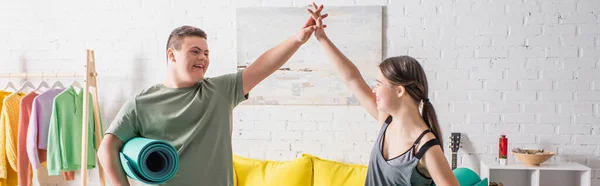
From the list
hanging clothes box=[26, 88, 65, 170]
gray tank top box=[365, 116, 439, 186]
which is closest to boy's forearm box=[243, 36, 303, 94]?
gray tank top box=[365, 116, 439, 186]

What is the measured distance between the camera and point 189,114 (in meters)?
2.22

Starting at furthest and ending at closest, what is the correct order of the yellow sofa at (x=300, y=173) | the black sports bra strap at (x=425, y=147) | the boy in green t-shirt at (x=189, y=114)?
the yellow sofa at (x=300, y=173), the boy in green t-shirt at (x=189, y=114), the black sports bra strap at (x=425, y=147)

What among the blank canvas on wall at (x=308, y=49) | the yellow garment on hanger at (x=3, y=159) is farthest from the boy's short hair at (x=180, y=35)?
the yellow garment on hanger at (x=3, y=159)

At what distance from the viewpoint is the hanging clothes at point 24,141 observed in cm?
387

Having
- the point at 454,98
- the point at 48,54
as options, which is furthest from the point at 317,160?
the point at 48,54

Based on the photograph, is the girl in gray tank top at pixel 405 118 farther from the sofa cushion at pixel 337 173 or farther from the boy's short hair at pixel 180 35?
the sofa cushion at pixel 337 173

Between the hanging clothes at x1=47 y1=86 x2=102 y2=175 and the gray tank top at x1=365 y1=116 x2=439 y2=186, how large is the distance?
8.03 feet

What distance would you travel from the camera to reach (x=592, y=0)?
11.6 ft

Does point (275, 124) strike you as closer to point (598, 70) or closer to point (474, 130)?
point (474, 130)

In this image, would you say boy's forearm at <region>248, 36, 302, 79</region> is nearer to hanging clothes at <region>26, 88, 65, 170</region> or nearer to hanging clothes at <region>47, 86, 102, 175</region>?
hanging clothes at <region>47, 86, 102, 175</region>

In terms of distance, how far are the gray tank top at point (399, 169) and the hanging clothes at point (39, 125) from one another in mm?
2666

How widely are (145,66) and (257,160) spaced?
1.03m

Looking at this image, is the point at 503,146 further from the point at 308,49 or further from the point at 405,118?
the point at 405,118

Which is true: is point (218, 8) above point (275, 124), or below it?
above
